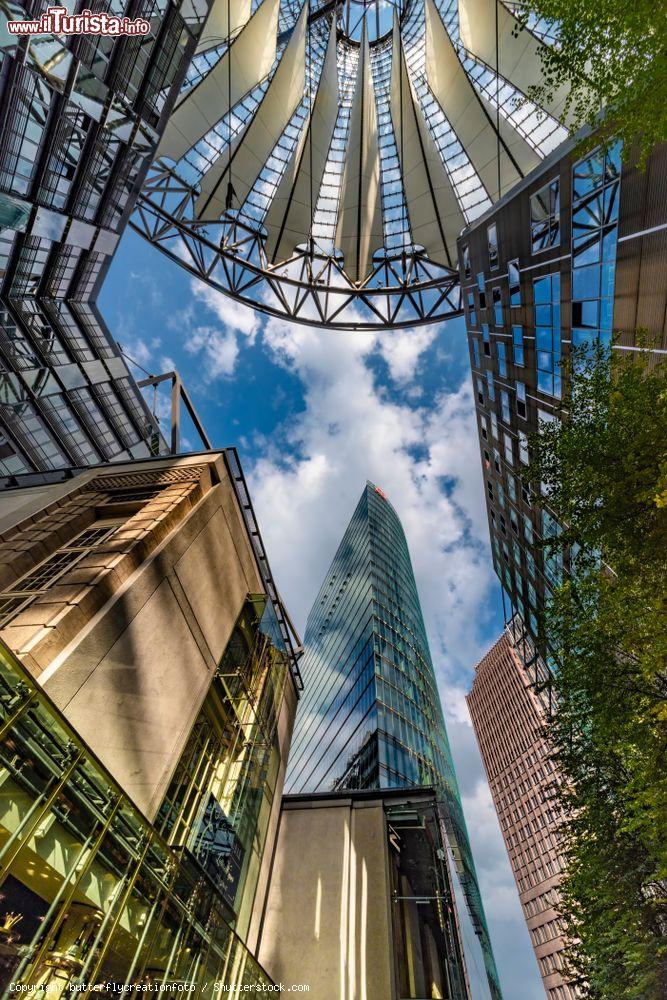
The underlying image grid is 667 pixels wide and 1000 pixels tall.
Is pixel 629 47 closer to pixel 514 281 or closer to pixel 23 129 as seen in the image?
pixel 514 281

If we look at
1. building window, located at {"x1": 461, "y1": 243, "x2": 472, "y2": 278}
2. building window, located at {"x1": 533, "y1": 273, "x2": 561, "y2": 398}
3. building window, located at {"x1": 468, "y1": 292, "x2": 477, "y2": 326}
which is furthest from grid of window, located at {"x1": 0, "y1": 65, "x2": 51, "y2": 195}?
building window, located at {"x1": 468, "y1": 292, "x2": 477, "y2": 326}

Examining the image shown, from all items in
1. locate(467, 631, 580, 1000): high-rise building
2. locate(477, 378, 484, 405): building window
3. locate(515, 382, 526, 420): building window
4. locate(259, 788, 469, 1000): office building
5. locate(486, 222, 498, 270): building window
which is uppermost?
locate(467, 631, 580, 1000): high-rise building

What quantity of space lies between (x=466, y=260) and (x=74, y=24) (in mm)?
22618

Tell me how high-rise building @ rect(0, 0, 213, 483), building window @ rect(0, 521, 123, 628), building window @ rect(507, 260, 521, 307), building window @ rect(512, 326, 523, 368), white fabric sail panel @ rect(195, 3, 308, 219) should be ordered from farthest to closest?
1. white fabric sail panel @ rect(195, 3, 308, 219)
2. building window @ rect(512, 326, 523, 368)
3. building window @ rect(507, 260, 521, 307)
4. high-rise building @ rect(0, 0, 213, 483)
5. building window @ rect(0, 521, 123, 628)

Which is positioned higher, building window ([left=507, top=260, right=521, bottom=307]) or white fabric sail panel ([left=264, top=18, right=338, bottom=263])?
white fabric sail panel ([left=264, top=18, right=338, bottom=263])

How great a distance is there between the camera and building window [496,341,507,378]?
27.7 meters

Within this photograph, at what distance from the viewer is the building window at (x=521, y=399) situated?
1025 inches

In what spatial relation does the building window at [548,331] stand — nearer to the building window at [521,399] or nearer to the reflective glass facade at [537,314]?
the reflective glass facade at [537,314]

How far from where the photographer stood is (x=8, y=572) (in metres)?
9.20

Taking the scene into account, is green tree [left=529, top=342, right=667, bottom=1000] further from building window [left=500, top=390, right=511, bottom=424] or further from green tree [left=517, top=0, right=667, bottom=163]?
building window [left=500, top=390, right=511, bottom=424]

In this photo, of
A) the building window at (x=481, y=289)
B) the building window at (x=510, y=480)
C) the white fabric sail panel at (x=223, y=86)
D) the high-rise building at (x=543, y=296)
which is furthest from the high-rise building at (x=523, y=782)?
the white fabric sail panel at (x=223, y=86)

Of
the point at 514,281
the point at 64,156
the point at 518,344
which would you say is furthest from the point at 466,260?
the point at 64,156

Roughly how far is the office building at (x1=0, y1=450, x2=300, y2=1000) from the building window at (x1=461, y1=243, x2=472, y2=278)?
2400cm

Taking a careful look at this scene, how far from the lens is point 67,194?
70.0 feet
